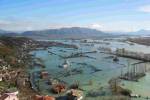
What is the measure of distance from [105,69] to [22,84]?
46.4 feet

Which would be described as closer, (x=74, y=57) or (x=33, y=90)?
(x=33, y=90)

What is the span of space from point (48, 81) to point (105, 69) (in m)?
10.9

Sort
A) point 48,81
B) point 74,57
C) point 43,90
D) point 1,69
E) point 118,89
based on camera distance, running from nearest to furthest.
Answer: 1. point 118,89
2. point 43,90
3. point 48,81
4. point 1,69
5. point 74,57

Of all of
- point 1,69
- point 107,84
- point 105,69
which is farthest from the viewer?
point 105,69

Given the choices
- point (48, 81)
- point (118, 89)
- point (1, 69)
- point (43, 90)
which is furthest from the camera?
point (1, 69)

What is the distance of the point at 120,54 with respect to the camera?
54.2 metres

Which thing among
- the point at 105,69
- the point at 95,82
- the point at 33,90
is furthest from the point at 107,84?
the point at 105,69

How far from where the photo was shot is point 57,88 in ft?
81.5

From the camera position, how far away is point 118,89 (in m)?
23.9

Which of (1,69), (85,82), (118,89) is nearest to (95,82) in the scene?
(85,82)

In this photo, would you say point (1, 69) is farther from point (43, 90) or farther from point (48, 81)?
point (43, 90)

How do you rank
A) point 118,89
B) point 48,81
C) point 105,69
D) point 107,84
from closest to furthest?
point 118,89 < point 107,84 < point 48,81 < point 105,69

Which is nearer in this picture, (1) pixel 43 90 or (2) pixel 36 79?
(1) pixel 43 90

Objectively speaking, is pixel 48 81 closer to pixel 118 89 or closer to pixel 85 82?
pixel 85 82
